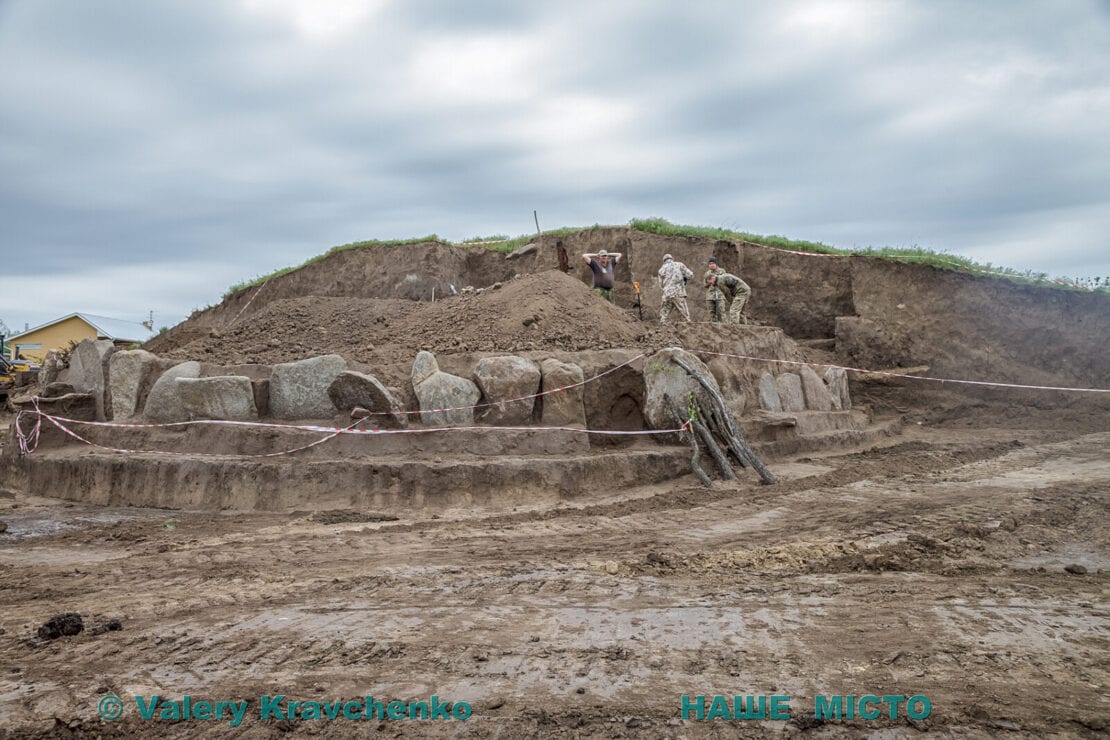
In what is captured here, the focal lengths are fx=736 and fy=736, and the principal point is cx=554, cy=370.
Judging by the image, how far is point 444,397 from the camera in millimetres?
8312

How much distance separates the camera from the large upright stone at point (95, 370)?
9.73 m

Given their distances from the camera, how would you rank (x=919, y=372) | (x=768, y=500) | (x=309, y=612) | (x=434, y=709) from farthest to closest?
(x=919, y=372)
(x=768, y=500)
(x=309, y=612)
(x=434, y=709)

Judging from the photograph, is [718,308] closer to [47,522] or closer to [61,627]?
[47,522]

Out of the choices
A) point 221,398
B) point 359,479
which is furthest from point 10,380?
point 359,479

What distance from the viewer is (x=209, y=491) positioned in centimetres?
757

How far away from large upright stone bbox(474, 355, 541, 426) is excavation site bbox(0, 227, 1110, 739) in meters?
Answer: 0.04

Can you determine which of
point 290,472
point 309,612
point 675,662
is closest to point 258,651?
point 309,612

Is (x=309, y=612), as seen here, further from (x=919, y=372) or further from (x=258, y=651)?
(x=919, y=372)

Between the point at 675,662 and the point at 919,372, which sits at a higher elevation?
the point at 919,372

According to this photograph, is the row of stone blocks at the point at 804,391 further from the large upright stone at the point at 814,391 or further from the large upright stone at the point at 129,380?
the large upright stone at the point at 129,380

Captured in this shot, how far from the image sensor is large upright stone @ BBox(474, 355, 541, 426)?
8.45m

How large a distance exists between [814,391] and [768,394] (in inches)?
62.1

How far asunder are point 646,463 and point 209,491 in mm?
4622

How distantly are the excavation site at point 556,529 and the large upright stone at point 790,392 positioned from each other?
0.07 m
